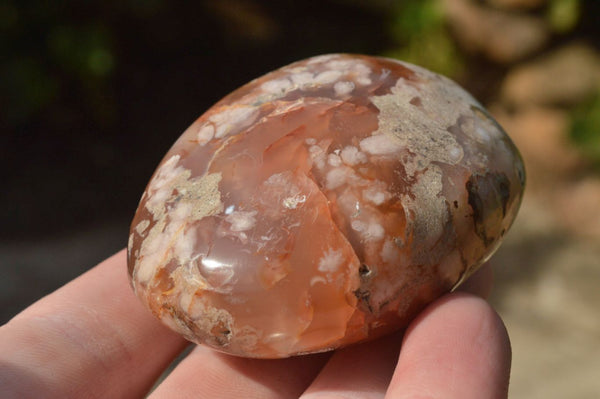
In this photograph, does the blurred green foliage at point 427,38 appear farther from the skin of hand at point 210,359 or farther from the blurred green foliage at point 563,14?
the skin of hand at point 210,359

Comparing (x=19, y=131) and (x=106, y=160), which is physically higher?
(x=19, y=131)

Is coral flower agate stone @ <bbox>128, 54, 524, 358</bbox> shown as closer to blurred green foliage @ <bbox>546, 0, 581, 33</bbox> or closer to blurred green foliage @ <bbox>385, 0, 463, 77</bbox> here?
blurred green foliage @ <bbox>546, 0, 581, 33</bbox>

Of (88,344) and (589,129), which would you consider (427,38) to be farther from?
(88,344)

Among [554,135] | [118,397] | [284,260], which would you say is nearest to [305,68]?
[284,260]

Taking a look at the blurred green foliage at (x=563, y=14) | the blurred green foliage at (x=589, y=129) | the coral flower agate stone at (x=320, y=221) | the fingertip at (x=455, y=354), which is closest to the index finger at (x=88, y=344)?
the coral flower agate stone at (x=320, y=221)

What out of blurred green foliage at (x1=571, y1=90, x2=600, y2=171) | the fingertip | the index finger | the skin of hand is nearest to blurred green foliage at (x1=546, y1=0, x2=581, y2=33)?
blurred green foliage at (x1=571, y1=90, x2=600, y2=171)

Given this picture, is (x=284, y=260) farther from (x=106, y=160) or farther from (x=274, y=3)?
(x=274, y=3)
